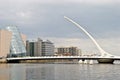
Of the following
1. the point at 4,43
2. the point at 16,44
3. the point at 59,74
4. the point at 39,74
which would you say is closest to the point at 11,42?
the point at 16,44

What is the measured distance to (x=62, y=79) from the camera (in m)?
42.8

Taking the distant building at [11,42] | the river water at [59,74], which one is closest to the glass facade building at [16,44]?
the distant building at [11,42]

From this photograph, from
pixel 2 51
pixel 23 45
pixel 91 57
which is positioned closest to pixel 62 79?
pixel 91 57

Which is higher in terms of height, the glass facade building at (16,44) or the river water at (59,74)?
the glass facade building at (16,44)

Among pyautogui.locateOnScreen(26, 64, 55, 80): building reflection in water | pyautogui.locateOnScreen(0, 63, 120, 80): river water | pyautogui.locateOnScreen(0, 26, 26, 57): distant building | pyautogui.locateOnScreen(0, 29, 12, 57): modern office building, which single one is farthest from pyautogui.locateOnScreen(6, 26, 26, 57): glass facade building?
pyautogui.locateOnScreen(26, 64, 55, 80): building reflection in water

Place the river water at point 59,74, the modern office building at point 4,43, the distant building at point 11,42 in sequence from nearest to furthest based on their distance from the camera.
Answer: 1. the river water at point 59,74
2. the modern office building at point 4,43
3. the distant building at point 11,42

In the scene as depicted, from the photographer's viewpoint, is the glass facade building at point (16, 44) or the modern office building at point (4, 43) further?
the glass facade building at point (16, 44)

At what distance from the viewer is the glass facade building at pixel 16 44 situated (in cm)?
18725

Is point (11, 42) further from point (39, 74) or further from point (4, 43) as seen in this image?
point (39, 74)

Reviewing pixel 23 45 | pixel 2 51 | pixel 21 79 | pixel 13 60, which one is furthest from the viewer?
pixel 23 45

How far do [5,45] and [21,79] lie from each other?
14078 centimetres

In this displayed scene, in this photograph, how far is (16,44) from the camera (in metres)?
189

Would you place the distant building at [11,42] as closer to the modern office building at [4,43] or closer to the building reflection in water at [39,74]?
the modern office building at [4,43]

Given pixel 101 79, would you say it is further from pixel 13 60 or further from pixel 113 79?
pixel 13 60
